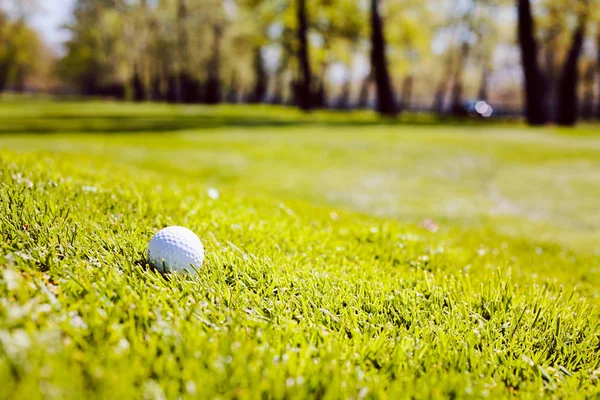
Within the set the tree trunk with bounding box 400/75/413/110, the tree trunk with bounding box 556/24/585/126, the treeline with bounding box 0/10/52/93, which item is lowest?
the tree trunk with bounding box 556/24/585/126

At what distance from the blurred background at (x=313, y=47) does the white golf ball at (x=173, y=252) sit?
28.6 meters

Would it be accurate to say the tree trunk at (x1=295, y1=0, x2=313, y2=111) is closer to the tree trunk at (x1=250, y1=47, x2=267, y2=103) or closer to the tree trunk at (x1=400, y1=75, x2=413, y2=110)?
the tree trunk at (x1=250, y1=47, x2=267, y2=103)

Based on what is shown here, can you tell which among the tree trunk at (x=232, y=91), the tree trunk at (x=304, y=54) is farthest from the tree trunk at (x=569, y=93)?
the tree trunk at (x=232, y=91)

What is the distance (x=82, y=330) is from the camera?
6.72ft

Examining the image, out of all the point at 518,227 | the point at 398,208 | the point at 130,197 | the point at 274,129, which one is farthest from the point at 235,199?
the point at 274,129

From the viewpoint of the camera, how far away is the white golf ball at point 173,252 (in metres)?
2.83

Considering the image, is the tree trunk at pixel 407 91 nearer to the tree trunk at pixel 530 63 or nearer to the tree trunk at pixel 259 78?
the tree trunk at pixel 259 78

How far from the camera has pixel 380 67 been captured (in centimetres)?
3098

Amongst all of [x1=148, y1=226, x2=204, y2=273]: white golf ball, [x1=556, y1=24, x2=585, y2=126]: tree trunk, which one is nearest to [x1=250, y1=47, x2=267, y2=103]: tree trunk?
[x1=556, y1=24, x2=585, y2=126]: tree trunk

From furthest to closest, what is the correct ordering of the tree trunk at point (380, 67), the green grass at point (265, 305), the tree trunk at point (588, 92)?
1. the tree trunk at point (588, 92)
2. the tree trunk at point (380, 67)
3. the green grass at point (265, 305)

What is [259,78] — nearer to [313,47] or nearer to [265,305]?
[313,47]

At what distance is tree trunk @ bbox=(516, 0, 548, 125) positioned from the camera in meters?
26.1

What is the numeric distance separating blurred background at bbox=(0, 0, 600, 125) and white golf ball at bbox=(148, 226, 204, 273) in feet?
93.9

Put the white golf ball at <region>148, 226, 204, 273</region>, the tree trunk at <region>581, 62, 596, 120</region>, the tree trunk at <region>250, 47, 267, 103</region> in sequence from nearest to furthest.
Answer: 1. the white golf ball at <region>148, 226, 204, 273</region>
2. the tree trunk at <region>581, 62, 596, 120</region>
3. the tree trunk at <region>250, 47, 267, 103</region>
